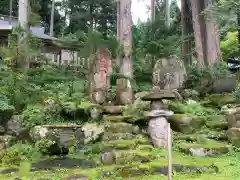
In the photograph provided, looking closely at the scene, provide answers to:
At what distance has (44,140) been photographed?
820 centimetres

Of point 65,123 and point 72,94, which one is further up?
point 72,94

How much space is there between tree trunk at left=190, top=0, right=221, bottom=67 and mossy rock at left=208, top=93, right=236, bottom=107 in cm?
339

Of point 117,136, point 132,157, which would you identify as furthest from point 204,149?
point 117,136

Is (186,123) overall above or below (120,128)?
above

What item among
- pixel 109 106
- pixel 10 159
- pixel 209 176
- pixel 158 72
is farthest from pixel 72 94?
pixel 209 176

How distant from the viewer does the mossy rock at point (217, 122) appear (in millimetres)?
9219

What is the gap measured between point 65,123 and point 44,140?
5.19ft

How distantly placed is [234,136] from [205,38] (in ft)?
27.3

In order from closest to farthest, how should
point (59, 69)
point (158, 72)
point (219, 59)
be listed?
point (158, 72) < point (219, 59) < point (59, 69)

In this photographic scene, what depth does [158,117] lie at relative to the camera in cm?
818

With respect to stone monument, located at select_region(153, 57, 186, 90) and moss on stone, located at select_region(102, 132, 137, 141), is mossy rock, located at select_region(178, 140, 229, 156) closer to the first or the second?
moss on stone, located at select_region(102, 132, 137, 141)

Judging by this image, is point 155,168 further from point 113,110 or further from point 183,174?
point 113,110

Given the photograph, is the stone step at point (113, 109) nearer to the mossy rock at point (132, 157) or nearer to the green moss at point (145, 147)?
the green moss at point (145, 147)

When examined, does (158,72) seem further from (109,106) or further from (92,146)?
(92,146)
